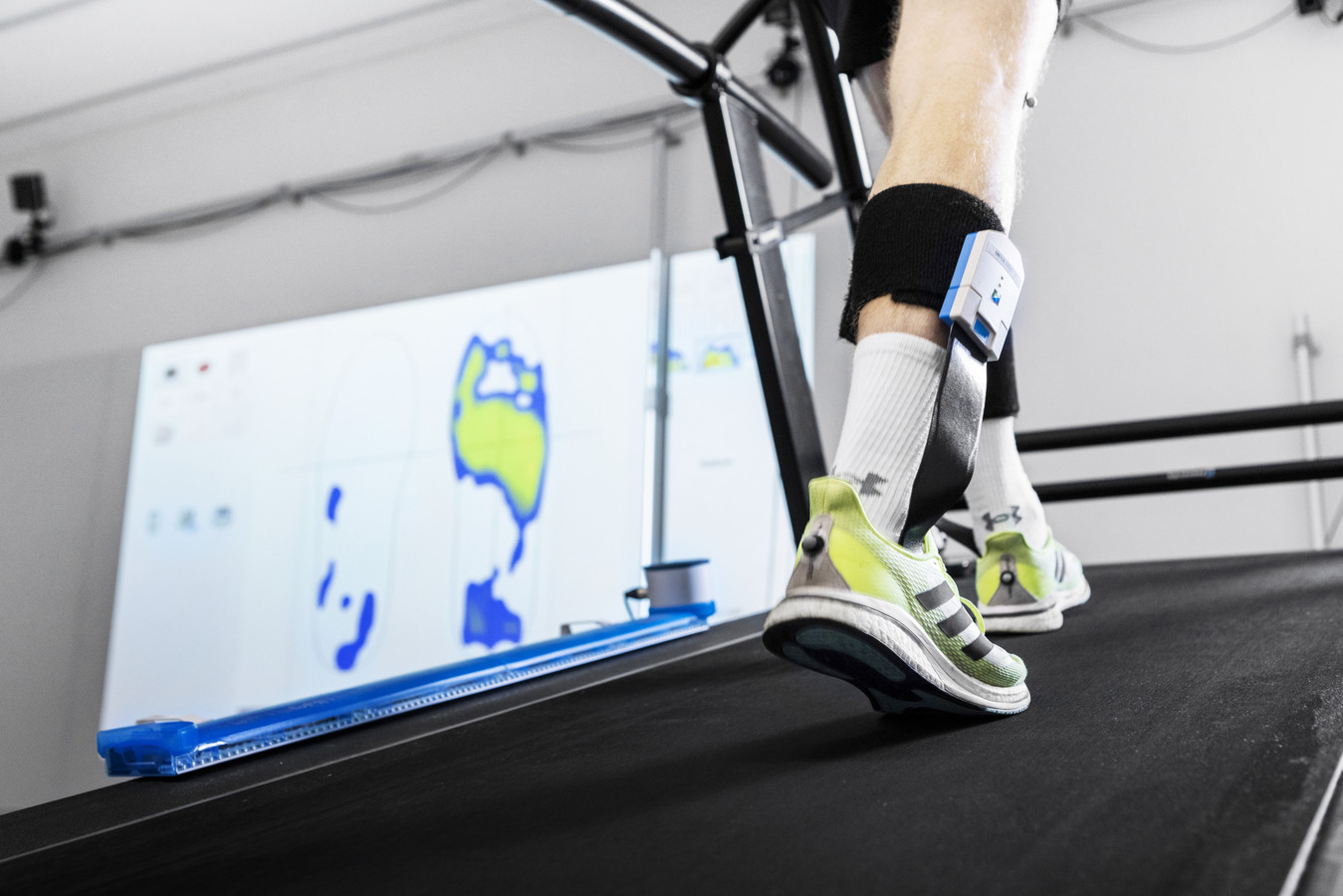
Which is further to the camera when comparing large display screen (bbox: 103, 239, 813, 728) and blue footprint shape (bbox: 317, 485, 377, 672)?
blue footprint shape (bbox: 317, 485, 377, 672)

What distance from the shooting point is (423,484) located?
399 centimetres

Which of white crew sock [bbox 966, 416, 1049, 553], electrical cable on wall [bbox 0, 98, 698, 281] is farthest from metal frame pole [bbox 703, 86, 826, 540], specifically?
electrical cable on wall [bbox 0, 98, 698, 281]

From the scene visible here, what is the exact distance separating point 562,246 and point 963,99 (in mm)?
3454

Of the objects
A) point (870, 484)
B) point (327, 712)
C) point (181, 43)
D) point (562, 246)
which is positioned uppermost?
A: point (181, 43)

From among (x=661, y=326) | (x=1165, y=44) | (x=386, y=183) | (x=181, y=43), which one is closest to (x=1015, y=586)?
(x=661, y=326)

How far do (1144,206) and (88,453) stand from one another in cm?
479

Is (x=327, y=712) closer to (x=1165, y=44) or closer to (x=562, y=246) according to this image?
(x=562, y=246)

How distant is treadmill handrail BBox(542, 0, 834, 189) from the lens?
1250mm

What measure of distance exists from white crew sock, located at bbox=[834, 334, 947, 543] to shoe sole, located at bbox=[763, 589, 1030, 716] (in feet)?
0.25

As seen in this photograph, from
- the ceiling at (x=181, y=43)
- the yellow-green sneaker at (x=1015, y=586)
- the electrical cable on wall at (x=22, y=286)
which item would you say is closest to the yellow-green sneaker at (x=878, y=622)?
the yellow-green sneaker at (x=1015, y=586)

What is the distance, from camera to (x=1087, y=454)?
310 cm

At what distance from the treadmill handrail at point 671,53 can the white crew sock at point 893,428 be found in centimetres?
71

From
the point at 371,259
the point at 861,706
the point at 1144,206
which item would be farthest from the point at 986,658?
the point at 371,259

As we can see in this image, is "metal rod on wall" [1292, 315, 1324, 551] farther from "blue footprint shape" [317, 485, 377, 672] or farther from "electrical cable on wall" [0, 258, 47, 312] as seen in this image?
"electrical cable on wall" [0, 258, 47, 312]
